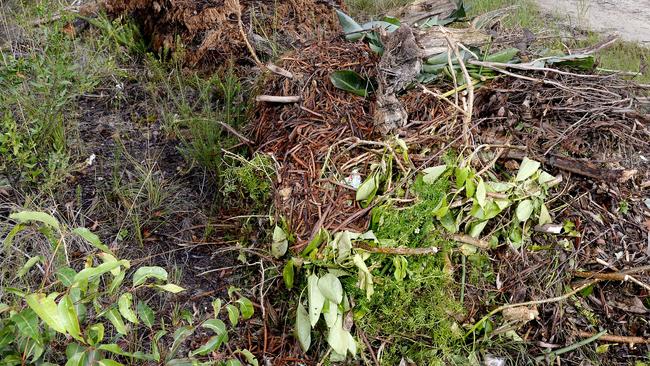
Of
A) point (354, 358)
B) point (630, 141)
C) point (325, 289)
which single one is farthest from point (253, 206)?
point (630, 141)

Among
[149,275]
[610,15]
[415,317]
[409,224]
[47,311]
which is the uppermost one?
[47,311]

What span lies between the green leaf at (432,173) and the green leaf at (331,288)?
54 centimetres

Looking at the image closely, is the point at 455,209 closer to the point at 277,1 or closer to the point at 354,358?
the point at 354,358

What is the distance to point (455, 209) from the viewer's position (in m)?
2.23

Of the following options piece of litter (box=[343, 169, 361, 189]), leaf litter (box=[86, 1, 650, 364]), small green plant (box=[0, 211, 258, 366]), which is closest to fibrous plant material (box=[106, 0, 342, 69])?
leaf litter (box=[86, 1, 650, 364])

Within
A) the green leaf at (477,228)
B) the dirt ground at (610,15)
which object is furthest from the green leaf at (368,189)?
the dirt ground at (610,15)

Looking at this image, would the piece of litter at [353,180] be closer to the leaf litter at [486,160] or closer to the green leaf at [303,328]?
the leaf litter at [486,160]

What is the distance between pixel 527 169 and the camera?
89.9 inches

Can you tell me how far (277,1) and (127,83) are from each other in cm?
116

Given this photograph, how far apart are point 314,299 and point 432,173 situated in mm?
682

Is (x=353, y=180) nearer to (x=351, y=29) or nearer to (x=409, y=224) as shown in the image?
(x=409, y=224)

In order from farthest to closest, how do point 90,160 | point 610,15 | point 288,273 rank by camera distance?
point 610,15
point 90,160
point 288,273

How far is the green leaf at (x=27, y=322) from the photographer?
142cm

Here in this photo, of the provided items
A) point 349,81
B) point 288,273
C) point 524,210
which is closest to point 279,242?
point 288,273
